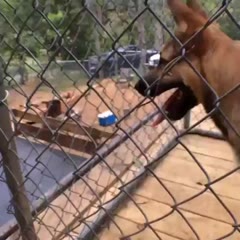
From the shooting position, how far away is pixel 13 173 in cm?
121

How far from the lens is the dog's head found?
1.25 metres

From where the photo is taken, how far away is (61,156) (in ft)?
6.89

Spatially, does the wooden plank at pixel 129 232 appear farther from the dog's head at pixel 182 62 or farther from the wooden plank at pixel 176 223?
the dog's head at pixel 182 62

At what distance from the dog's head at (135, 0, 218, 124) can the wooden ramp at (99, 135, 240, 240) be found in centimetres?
33

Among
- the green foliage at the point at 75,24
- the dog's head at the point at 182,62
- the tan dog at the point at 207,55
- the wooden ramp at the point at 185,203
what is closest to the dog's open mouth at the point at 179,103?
the dog's head at the point at 182,62

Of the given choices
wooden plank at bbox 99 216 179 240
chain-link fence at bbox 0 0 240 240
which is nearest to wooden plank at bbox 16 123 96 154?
chain-link fence at bbox 0 0 240 240

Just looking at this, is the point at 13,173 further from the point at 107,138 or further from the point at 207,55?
the point at 207,55

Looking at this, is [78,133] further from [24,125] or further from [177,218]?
[177,218]

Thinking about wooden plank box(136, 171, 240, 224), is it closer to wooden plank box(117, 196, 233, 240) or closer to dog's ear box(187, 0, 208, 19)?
wooden plank box(117, 196, 233, 240)

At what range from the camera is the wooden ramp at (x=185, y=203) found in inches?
61.9

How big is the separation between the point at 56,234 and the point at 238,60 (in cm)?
90

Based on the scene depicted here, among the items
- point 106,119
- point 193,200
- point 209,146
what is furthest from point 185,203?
point 106,119

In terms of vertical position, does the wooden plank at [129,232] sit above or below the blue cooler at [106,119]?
below

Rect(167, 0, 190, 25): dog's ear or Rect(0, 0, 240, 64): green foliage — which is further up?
Rect(0, 0, 240, 64): green foliage
